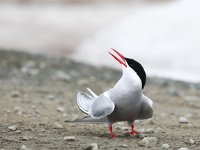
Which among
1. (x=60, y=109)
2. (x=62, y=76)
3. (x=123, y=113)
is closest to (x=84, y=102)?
(x=123, y=113)

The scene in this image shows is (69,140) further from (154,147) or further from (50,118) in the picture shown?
(50,118)

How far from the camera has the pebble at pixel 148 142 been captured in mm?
6266

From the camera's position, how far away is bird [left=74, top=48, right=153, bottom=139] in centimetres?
635

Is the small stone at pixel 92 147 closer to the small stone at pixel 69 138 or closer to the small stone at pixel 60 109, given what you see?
the small stone at pixel 69 138

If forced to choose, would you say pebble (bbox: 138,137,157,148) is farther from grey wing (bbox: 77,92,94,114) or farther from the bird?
grey wing (bbox: 77,92,94,114)

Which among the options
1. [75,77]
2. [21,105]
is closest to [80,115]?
[21,105]

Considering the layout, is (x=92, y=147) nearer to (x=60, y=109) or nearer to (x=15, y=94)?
(x=60, y=109)

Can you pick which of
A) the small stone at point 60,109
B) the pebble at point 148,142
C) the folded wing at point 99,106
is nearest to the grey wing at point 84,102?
the folded wing at point 99,106

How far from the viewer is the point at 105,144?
20.4 ft

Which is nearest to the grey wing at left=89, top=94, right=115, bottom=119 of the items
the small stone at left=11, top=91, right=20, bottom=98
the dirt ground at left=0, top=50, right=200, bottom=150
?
the dirt ground at left=0, top=50, right=200, bottom=150

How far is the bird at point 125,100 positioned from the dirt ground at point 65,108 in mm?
235

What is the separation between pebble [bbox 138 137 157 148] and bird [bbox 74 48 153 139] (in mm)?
328

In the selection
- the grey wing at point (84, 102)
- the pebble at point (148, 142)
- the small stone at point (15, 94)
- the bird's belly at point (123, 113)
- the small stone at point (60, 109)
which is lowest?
the pebble at point (148, 142)

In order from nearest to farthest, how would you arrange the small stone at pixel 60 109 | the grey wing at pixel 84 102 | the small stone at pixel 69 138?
the small stone at pixel 69 138 < the grey wing at pixel 84 102 < the small stone at pixel 60 109
